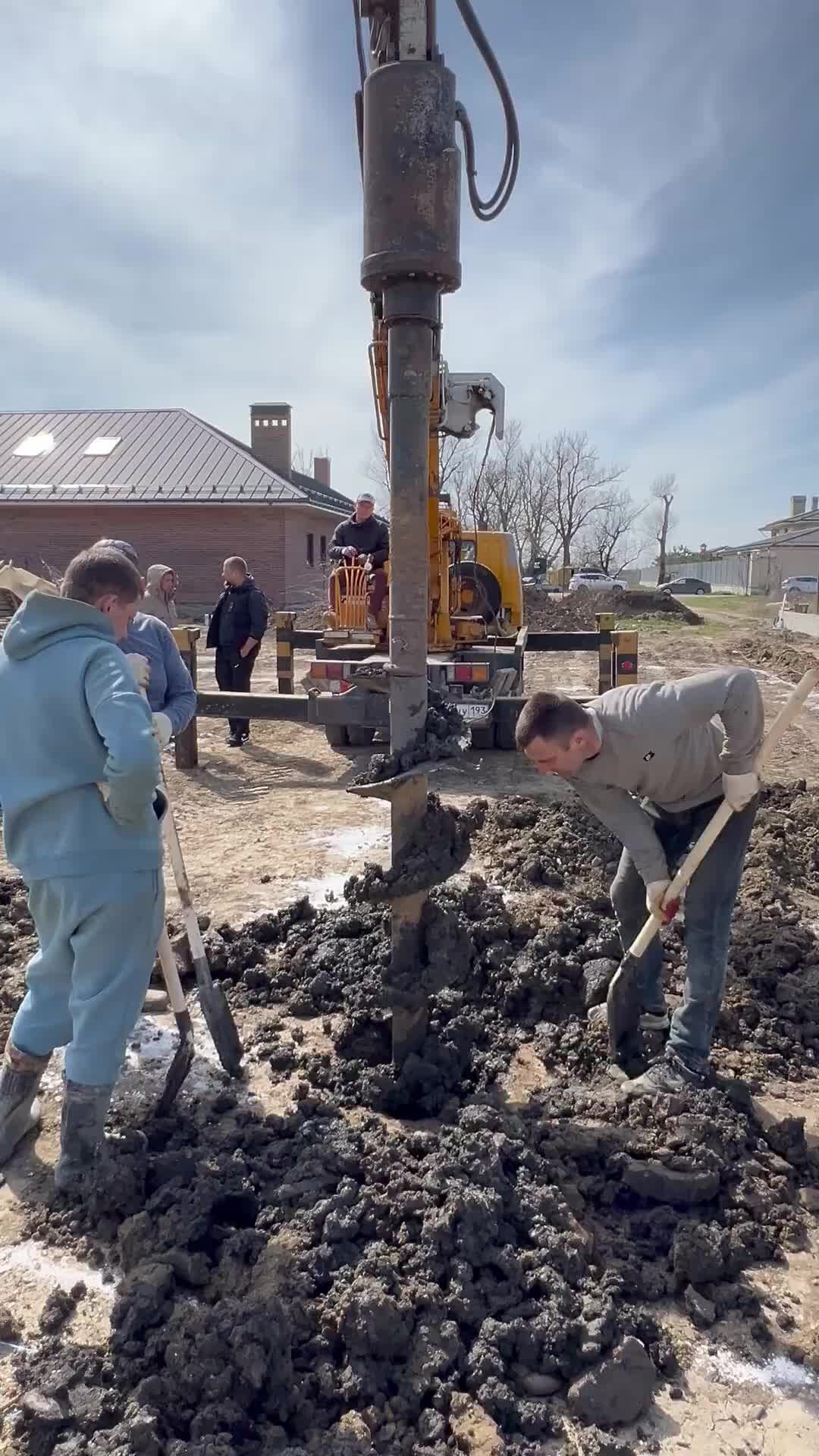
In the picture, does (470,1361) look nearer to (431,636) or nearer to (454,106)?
(454,106)

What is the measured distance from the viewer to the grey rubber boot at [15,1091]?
306 cm

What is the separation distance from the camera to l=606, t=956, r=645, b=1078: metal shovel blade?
136 inches

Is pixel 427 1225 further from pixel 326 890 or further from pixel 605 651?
pixel 605 651

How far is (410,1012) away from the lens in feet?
11.3

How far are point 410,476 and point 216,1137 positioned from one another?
2.31 meters

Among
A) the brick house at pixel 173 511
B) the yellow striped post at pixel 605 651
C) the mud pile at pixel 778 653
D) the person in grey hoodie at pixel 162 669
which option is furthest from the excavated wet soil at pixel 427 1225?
the brick house at pixel 173 511

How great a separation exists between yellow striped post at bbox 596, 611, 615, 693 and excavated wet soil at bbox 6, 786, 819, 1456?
5.84 m

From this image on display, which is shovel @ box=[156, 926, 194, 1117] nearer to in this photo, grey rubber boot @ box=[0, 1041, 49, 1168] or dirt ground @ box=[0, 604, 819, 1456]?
dirt ground @ box=[0, 604, 819, 1456]

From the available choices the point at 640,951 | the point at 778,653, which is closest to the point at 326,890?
the point at 640,951

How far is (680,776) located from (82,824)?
2.04 metres

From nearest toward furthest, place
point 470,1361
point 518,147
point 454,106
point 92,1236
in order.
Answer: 1. point 470,1361
2. point 92,1236
3. point 454,106
4. point 518,147

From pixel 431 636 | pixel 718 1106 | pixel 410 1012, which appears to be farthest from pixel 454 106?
pixel 431 636

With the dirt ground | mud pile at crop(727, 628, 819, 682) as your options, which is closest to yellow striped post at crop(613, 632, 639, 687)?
the dirt ground

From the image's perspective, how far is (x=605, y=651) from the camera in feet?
32.4
